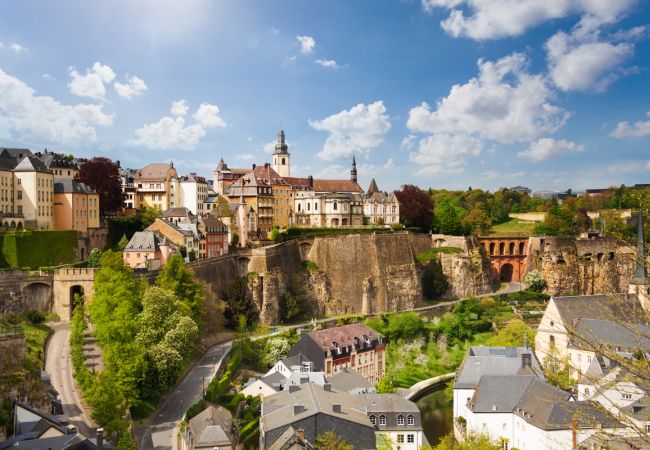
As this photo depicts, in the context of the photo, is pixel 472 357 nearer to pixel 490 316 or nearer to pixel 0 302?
pixel 490 316

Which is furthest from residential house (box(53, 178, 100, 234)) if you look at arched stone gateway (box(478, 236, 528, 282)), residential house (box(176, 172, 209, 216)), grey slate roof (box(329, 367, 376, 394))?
arched stone gateway (box(478, 236, 528, 282))

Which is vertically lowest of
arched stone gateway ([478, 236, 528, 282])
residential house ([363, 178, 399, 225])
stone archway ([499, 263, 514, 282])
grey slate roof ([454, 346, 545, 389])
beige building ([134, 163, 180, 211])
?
grey slate roof ([454, 346, 545, 389])

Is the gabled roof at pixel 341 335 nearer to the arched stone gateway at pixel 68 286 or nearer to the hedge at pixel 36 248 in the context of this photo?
the arched stone gateway at pixel 68 286

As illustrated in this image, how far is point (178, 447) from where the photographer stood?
23.8m

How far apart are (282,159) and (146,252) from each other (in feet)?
97.1

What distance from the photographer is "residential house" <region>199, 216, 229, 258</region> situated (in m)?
44.7

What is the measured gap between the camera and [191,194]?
5562cm

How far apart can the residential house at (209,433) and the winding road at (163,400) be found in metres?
1.37

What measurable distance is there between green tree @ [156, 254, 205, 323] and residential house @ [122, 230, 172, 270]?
10.2ft

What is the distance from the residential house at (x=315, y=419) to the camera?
74.8 ft

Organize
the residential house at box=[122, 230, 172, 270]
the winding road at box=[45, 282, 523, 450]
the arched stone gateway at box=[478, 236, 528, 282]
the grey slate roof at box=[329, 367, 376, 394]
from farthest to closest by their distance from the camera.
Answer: the arched stone gateway at box=[478, 236, 528, 282] → the residential house at box=[122, 230, 172, 270] → the grey slate roof at box=[329, 367, 376, 394] → the winding road at box=[45, 282, 523, 450]

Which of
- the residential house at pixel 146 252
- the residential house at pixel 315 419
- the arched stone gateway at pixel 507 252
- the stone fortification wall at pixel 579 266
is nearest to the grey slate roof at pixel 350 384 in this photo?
the residential house at pixel 315 419

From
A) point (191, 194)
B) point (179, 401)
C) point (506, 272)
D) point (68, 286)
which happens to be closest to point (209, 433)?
point (179, 401)

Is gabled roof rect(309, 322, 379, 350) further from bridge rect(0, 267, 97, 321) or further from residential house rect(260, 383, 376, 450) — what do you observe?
bridge rect(0, 267, 97, 321)
